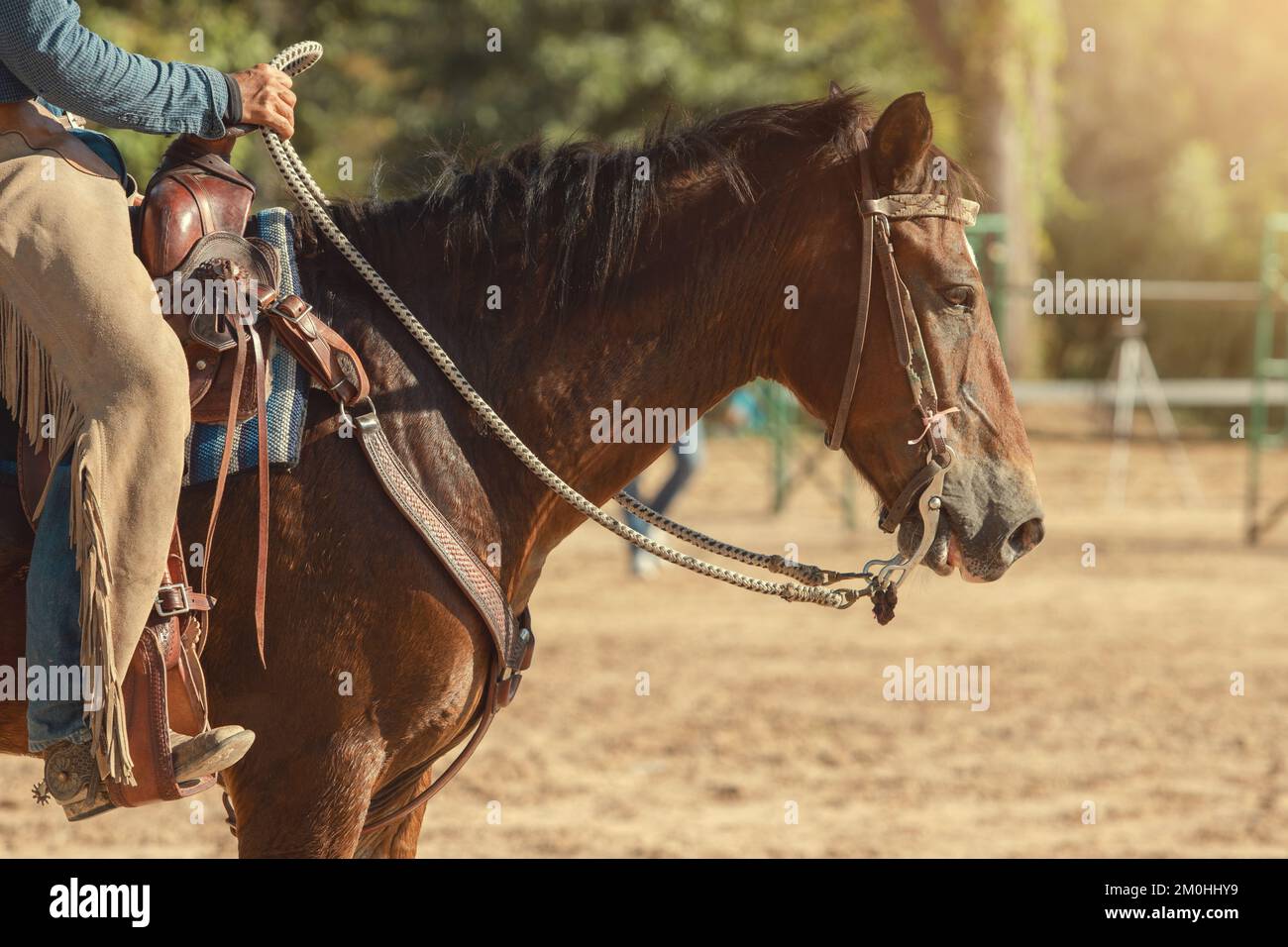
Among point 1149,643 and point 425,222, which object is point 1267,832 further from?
point 425,222

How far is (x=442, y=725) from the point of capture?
276 cm

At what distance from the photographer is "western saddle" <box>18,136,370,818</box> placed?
2.59m

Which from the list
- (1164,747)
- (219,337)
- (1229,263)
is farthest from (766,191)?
(1229,263)

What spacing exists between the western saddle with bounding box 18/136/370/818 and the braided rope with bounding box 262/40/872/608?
0.18 meters

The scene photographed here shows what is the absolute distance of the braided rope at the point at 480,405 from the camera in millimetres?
2816

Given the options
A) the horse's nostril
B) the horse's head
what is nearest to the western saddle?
the horse's head

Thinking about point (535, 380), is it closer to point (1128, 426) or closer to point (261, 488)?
point (261, 488)

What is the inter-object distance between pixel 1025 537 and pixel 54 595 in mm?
1829

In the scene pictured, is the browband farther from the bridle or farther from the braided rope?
the braided rope

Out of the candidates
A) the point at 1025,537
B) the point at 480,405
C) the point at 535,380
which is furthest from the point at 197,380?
the point at 1025,537

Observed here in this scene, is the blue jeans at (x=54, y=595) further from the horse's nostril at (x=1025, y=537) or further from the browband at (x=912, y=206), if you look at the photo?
the horse's nostril at (x=1025, y=537)

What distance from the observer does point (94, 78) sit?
2.55 metres

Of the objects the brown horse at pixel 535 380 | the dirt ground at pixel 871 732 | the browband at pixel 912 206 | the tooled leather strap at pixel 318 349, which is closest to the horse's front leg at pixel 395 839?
the brown horse at pixel 535 380
